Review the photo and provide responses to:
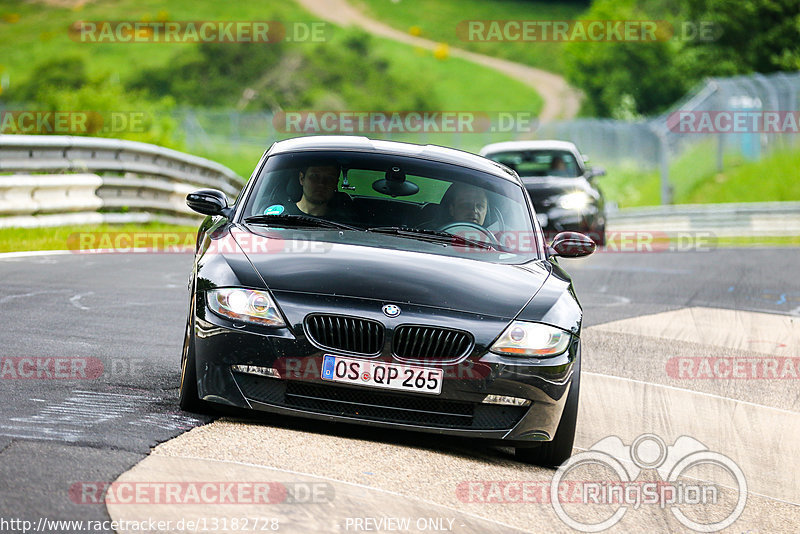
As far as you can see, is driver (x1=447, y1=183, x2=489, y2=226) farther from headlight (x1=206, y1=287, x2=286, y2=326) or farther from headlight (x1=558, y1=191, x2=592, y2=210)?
headlight (x1=558, y1=191, x2=592, y2=210)

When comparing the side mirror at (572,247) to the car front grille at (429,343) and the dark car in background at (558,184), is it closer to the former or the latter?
the car front grille at (429,343)

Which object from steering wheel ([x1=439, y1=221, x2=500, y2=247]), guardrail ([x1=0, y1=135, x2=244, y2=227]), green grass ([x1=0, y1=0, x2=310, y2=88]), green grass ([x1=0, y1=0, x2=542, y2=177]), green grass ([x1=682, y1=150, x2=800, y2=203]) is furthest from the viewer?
green grass ([x1=0, y1=0, x2=542, y2=177])

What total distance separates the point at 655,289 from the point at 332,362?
9.24 metres

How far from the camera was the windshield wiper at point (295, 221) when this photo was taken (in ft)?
21.8

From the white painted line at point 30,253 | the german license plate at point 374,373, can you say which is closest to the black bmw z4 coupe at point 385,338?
the german license plate at point 374,373

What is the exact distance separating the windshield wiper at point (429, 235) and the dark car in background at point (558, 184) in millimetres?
11802

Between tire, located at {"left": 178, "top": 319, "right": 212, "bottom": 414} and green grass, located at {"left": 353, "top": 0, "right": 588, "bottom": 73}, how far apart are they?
124m

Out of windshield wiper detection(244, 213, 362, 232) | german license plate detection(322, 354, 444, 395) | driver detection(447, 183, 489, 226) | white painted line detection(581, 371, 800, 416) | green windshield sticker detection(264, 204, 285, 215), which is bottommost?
white painted line detection(581, 371, 800, 416)

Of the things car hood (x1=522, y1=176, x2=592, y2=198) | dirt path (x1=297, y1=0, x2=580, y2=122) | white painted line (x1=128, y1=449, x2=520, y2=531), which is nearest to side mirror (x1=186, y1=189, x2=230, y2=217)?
white painted line (x1=128, y1=449, x2=520, y2=531)

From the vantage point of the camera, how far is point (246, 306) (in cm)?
570

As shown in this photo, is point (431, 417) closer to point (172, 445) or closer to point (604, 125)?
point (172, 445)

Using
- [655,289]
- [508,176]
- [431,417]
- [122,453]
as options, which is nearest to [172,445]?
[122,453]

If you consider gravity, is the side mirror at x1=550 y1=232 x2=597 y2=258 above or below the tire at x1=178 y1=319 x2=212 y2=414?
above

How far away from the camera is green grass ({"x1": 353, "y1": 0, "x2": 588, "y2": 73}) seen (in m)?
132
